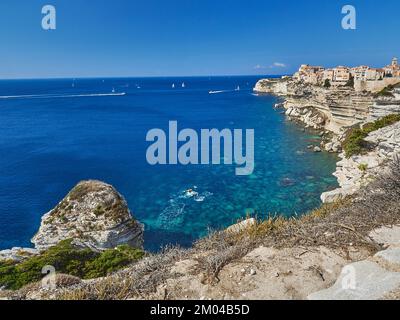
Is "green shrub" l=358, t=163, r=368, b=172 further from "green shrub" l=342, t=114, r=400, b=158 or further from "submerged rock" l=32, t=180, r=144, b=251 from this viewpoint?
"submerged rock" l=32, t=180, r=144, b=251

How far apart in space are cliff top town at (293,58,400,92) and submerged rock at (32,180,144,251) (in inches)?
1915

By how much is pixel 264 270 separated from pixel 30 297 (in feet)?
12.8

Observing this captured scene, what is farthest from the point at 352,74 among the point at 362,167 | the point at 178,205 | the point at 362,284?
the point at 362,284

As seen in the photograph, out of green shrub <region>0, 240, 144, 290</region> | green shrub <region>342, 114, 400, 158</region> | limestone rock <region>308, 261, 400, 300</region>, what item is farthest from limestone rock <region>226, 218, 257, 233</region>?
green shrub <region>342, 114, 400, 158</region>

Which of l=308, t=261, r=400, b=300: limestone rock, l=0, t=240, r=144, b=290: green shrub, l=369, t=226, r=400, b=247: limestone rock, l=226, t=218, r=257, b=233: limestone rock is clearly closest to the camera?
l=308, t=261, r=400, b=300: limestone rock

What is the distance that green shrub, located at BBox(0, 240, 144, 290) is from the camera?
1012 centimetres

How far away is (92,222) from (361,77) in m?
77.0

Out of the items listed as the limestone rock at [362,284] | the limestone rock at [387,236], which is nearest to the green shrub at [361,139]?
the limestone rock at [387,236]

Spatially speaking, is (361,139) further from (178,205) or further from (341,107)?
(341,107)

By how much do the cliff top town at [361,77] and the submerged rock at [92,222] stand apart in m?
48.6

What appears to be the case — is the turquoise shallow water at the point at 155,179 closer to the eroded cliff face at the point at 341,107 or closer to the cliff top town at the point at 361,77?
the eroded cliff face at the point at 341,107

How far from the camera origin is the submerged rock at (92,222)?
1483 centimetres

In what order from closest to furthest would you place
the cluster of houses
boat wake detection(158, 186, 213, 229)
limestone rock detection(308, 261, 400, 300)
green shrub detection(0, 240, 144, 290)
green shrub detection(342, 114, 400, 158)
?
limestone rock detection(308, 261, 400, 300)
green shrub detection(0, 240, 144, 290)
boat wake detection(158, 186, 213, 229)
green shrub detection(342, 114, 400, 158)
the cluster of houses
